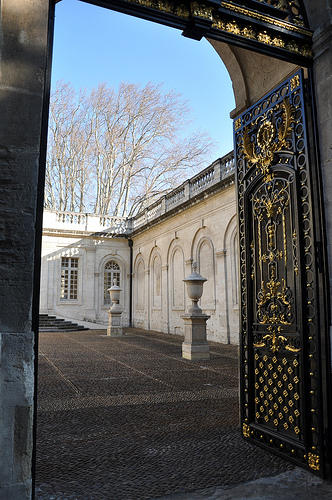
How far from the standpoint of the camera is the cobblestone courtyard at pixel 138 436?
3.17 meters

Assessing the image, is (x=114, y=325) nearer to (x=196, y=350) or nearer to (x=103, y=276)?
(x=196, y=350)

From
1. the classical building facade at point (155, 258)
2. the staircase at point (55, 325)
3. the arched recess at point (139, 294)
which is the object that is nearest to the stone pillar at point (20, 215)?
the classical building facade at point (155, 258)

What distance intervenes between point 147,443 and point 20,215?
2.81 metres

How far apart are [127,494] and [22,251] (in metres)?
1.94

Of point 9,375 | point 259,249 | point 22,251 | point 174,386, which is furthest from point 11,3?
point 174,386

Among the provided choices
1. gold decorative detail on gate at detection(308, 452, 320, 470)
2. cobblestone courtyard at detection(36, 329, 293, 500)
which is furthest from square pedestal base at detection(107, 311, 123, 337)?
gold decorative detail on gate at detection(308, 452, 320, 470)

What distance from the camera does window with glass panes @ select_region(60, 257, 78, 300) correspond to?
85.0 feet

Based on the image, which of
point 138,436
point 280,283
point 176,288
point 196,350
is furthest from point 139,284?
point 280,283

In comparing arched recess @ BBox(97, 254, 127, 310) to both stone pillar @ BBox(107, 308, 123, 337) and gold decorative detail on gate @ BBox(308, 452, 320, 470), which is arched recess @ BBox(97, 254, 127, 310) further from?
gold decorative detail on gate @ BBox(308, 452, 320, 470)

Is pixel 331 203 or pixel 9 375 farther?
pixel 331 203

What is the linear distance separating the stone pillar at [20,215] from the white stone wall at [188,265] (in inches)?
512

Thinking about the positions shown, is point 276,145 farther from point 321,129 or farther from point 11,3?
point 11,3

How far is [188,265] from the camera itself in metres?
19.4

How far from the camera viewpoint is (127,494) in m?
2.96
